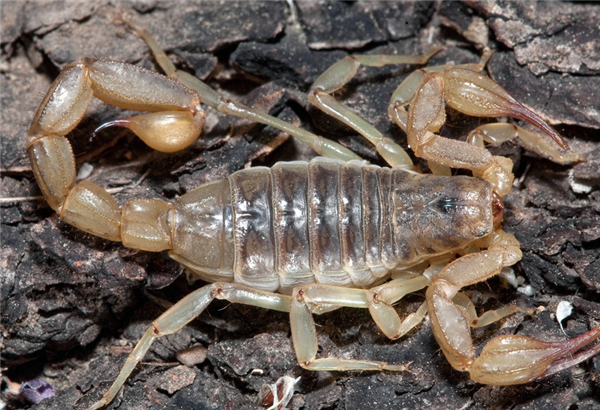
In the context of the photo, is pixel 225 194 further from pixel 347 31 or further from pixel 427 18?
pixel 427 18

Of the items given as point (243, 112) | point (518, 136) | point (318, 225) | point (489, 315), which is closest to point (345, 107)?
point (243, 112)

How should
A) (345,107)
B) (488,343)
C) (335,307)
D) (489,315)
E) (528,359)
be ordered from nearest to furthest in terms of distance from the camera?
(528,359)
(488,343)
(489,315)
(335,307)
(345,107)

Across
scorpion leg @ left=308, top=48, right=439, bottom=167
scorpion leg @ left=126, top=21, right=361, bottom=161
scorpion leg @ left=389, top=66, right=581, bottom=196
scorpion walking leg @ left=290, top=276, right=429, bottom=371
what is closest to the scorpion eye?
scorpion leg @ left=389, top=66, right=581, bottom=196

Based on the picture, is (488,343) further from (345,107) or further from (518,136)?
(345,107)

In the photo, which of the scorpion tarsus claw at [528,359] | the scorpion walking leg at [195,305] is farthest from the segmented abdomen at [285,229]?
the scorpion tarsus claw at [528,359]

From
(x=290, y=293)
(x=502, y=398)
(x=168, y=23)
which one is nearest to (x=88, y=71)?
(x=168, y=23)

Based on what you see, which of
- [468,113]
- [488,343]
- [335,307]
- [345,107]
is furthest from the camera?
[345,107]

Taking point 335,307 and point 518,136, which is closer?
point 335,307
